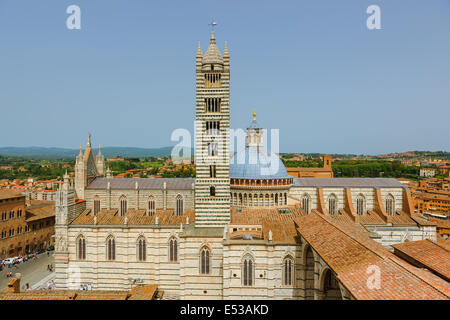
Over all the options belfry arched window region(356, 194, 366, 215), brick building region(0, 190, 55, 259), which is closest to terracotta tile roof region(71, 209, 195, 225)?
brick building region(0, 190, 55, 259)

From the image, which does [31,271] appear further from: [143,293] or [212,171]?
[212,171]

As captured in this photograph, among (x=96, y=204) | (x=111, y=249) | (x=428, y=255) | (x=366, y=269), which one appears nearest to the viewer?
(x=366, y=269)

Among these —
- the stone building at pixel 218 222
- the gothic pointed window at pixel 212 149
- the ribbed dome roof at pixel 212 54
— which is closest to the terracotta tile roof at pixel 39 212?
the stone building at pixel 218 222

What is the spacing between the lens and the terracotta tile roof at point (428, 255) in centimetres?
1494

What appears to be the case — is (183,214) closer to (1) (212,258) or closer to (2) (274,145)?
(1) (212,258)

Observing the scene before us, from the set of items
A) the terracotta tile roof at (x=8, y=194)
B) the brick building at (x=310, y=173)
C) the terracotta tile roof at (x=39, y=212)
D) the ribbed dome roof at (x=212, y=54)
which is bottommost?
Result: the terracotta tile roof at (x=39, y=212)

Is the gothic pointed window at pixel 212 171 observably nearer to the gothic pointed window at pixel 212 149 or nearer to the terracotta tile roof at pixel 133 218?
the gothic pointed window at pixel 212 149

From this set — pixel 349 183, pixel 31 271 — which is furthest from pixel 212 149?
pixel 31 271

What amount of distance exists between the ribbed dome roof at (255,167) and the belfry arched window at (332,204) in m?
5.43

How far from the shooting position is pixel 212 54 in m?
26.7

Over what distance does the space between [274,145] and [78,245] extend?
72.7 feet

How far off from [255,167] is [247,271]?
11.6 metres

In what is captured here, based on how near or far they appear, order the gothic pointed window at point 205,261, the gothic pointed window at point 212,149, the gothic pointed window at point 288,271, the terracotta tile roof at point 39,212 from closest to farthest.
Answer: the gothic pointed window at point 288,271 < the gothic pointed window at point 205,261 < the gothic pointed window at point 212,149 < the terracotta tile roof at point 39,212

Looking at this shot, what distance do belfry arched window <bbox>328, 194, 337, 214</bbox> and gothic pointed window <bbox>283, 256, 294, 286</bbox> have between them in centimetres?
1324
